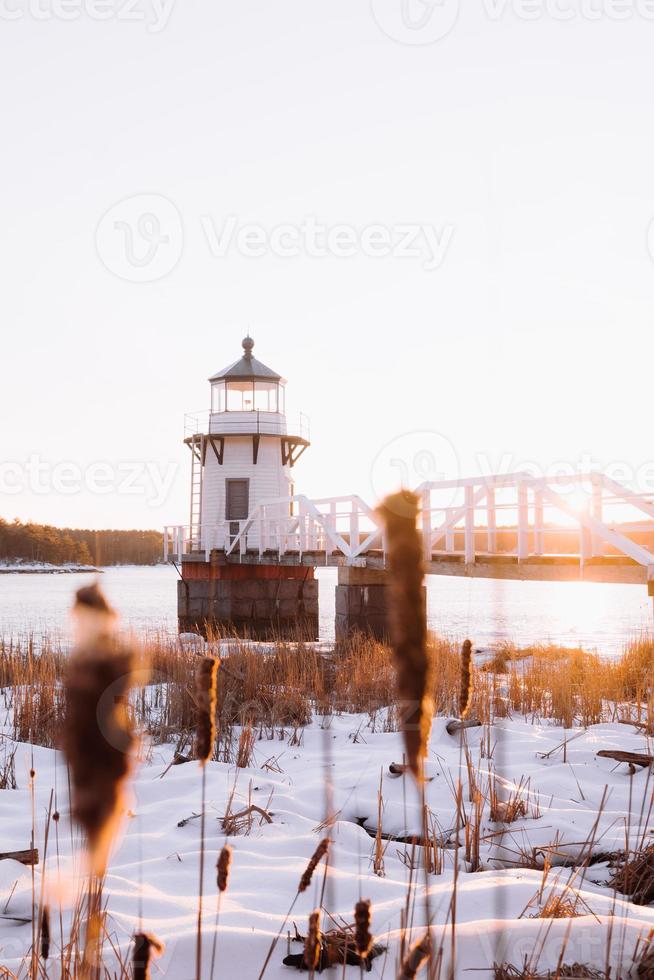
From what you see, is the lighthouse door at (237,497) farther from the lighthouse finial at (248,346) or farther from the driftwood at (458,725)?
the driftwood at (458,725)

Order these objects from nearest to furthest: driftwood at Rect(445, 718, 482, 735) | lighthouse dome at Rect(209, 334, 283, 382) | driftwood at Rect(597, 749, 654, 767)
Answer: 1. driftwood at Rect(597, 749, 654, 767)
2. driftwood at Rect(445, 718, 482, 735)
3. lighthouse dome at Rect(209, 334, 283, 382)

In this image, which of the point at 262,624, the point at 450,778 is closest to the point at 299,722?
the point at 450,778

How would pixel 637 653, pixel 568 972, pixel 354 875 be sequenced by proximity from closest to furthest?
pixel 568 972, pixel 354 875, pixel 637 653

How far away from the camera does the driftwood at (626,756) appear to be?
A: 476cm

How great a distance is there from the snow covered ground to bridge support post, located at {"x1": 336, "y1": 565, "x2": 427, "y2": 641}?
445 inches

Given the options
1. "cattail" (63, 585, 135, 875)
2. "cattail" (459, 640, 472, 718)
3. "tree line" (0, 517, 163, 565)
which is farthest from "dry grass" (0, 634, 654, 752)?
"tree line" (0, 517, 163, 565)

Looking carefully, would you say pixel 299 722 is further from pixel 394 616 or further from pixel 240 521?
pixel 240 521

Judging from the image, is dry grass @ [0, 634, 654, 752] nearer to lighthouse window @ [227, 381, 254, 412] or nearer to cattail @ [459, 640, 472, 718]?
cattail @ [459, 640, 472, 718]

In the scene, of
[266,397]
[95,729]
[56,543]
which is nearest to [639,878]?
[95,729]

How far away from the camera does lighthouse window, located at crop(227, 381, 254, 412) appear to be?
29.6 m

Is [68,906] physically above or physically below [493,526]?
below

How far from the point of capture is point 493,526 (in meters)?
13.5

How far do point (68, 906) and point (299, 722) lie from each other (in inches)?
177

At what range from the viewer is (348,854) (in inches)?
127
